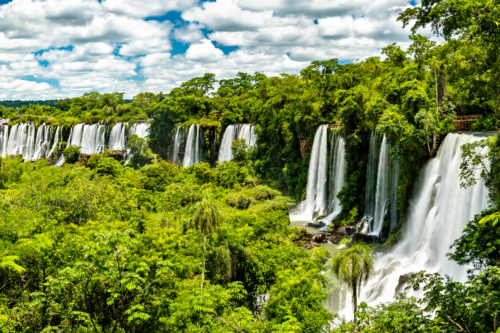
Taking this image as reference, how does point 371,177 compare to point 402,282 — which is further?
point 371,177

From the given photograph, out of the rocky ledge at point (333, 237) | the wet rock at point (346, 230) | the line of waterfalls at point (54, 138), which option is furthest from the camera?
the line of waterfalls at point (54, 138)

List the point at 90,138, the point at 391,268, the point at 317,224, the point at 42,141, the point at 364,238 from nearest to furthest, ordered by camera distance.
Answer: the point at 391,268, the point at 364,238, the point at 317,224, the point at 90,138, the point at 42,141

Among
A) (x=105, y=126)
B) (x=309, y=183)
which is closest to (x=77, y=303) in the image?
(x=309, y=183)

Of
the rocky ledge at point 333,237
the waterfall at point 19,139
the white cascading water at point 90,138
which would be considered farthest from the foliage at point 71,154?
the rocky ledge at point 333,237

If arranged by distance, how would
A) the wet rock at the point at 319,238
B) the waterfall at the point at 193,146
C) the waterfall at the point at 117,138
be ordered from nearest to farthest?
1. the wet rock at the point at 319,238
2. the waterfall at the point at 193,146
3. the waterfall at the point at 117,138

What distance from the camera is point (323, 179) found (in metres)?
36.7

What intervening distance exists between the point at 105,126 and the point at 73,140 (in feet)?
22.8

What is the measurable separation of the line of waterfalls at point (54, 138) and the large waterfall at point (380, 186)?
41.4m

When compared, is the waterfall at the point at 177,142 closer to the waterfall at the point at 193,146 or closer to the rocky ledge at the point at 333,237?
the waterfall at the point at 193,146

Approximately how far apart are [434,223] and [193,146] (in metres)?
38.0

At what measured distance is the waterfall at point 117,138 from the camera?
6206cm

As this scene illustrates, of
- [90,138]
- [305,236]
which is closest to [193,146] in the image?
[90,138]

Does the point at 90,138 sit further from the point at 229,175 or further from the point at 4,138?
the point at 229,175

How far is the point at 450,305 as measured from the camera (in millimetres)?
8445
